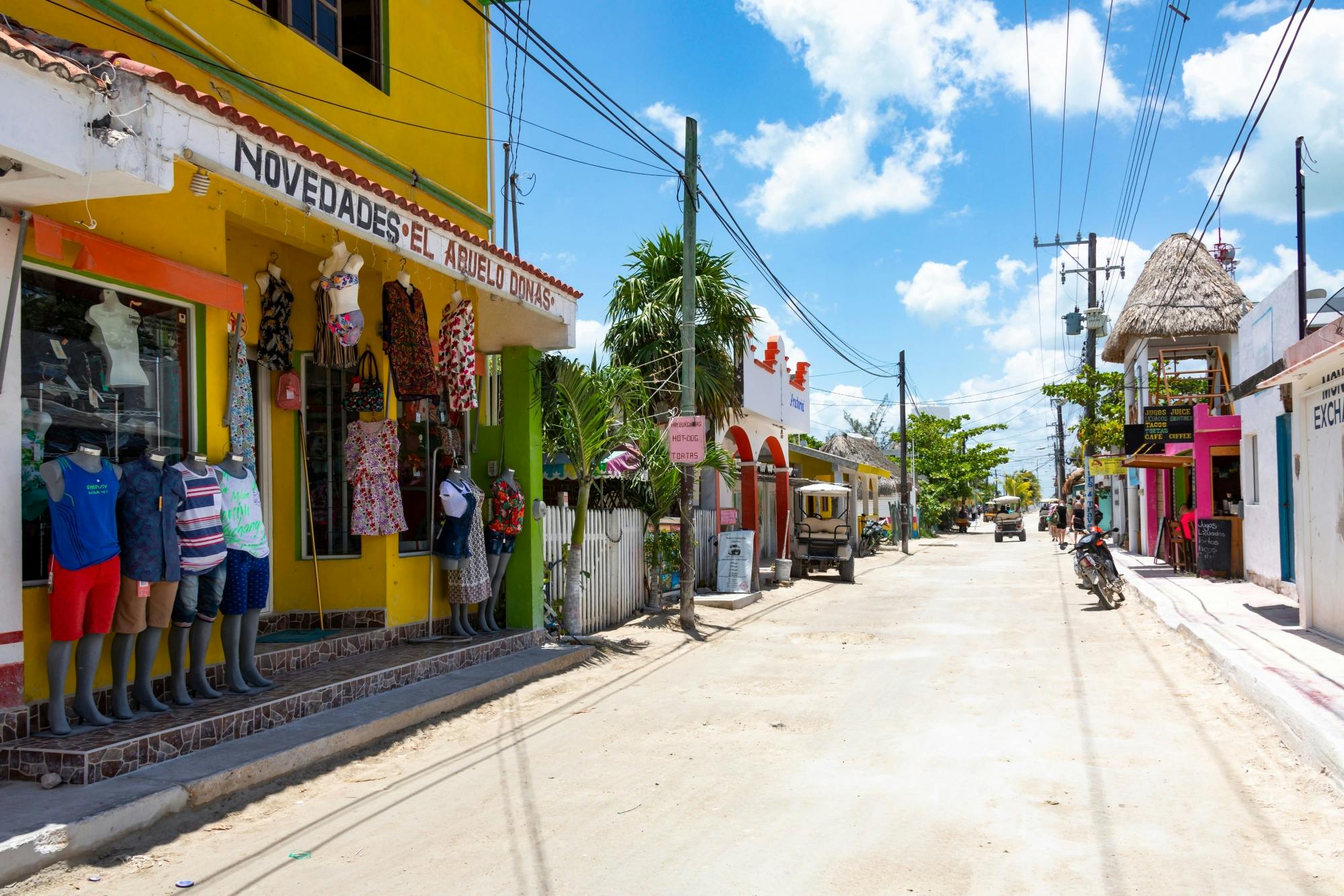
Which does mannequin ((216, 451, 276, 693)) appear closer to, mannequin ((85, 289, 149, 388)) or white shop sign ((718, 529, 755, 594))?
mannequin ((85, 289, 149, 388))

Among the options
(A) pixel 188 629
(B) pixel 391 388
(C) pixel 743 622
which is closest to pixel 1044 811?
(A) pixel 188 629

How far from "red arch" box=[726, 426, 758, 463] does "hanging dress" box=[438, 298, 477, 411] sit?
36.4 ft

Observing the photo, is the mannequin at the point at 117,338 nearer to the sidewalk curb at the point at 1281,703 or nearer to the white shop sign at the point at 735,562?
the sidewalk curb at the point at 1281,703

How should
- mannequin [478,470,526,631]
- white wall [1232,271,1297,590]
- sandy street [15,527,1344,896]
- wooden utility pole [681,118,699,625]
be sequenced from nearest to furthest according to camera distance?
sandy street [15,527,1344,896] → mannequin [478,470,526,631] → wooden utility pole [681,118,699,625] → white wall [1232,271,1297,590]

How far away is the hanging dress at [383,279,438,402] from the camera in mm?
8883

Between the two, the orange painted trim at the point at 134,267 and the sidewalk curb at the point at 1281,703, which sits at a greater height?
the orange painted trim at the point at 134,267

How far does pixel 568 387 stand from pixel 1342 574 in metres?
8.44

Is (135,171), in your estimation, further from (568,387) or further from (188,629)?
(568,387)

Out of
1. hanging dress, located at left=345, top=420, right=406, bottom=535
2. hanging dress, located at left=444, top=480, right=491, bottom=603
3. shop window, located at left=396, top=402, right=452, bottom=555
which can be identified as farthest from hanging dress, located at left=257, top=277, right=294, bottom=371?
hanging dress, located at left=444, top=480, right=491, bottom=603

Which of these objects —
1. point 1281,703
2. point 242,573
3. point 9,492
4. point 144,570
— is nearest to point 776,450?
point 1281,703

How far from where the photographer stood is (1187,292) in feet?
81.6

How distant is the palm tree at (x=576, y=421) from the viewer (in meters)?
11.2

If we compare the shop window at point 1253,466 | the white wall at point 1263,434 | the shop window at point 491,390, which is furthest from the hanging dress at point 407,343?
the shop window at point 1253,466

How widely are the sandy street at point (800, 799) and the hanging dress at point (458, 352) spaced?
3.06 m
